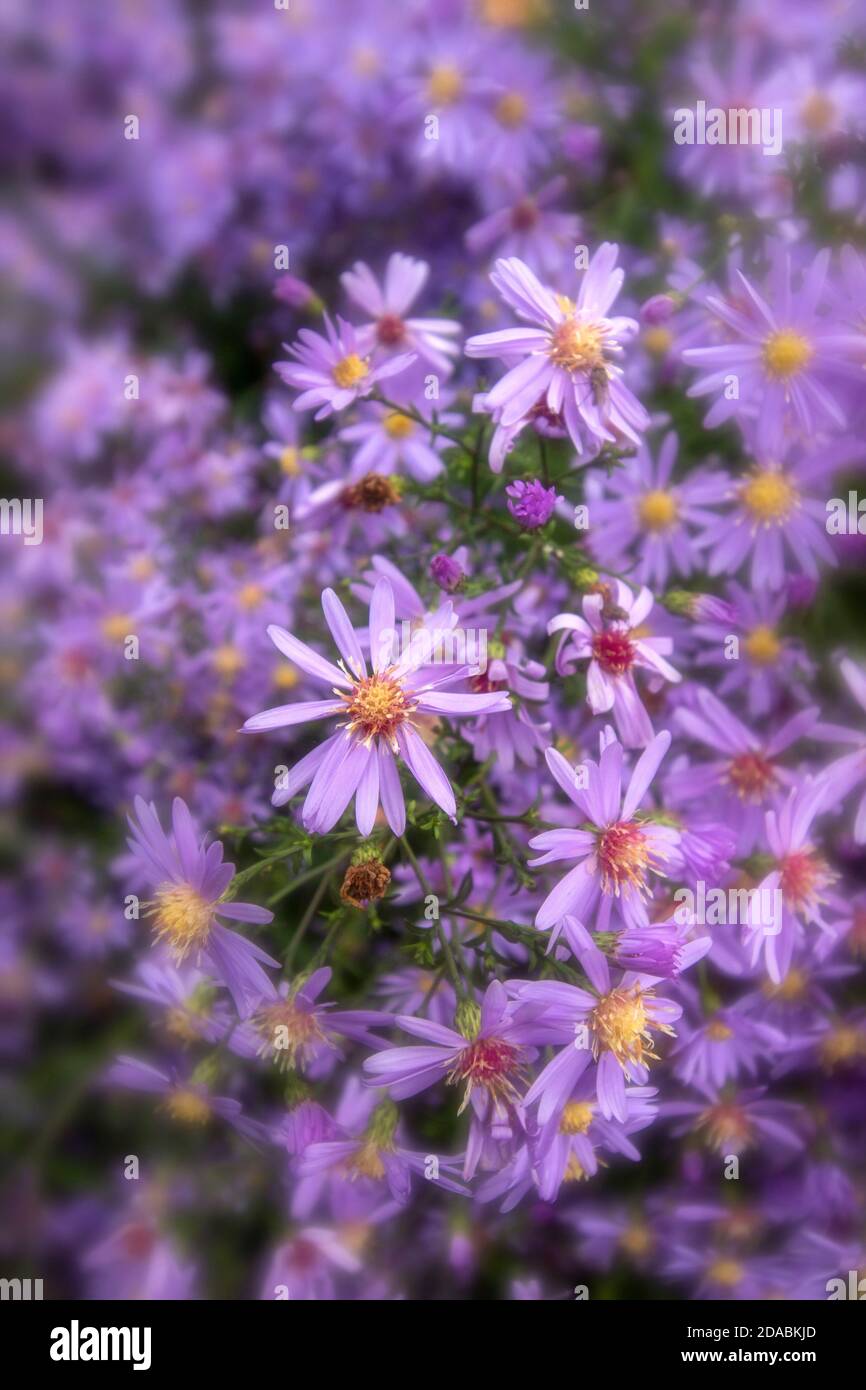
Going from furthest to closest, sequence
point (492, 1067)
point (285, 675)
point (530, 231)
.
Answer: point (530, 231)
point (285, 675)
point (492, 1067)

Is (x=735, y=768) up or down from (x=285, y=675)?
down

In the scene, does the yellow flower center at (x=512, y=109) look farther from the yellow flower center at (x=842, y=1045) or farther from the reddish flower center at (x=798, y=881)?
the yellow flower center at (x=842, y=1045)

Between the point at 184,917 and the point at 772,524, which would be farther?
the point at 772,524

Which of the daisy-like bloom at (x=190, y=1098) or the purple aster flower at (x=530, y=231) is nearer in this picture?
the daisy-like bloom at (x=190, y=1098)

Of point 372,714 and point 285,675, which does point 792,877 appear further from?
point 285,675

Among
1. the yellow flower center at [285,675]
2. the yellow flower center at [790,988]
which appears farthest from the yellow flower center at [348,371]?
the yellow flower center at [790,988]

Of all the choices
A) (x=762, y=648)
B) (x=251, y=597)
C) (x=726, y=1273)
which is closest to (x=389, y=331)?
(x=251, y=597)

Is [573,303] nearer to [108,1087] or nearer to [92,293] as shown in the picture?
[92,293]
